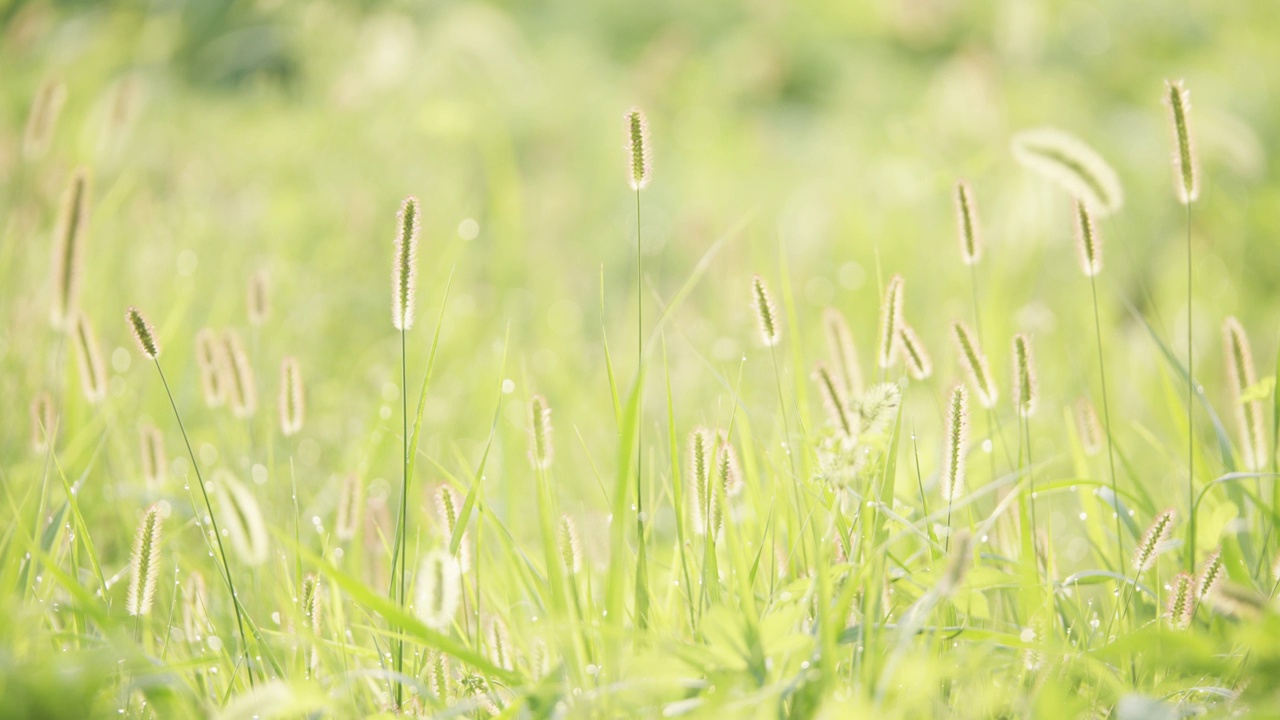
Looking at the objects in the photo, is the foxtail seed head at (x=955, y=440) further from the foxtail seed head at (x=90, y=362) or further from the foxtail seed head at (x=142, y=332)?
the foxtail seed head at (x=90, y=362)

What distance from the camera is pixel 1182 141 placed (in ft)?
3.25

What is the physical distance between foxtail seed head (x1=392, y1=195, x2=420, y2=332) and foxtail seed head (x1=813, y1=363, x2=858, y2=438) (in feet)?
1.25

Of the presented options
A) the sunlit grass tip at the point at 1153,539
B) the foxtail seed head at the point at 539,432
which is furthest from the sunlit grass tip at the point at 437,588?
the sunlit grass tip at the point at 1153,539

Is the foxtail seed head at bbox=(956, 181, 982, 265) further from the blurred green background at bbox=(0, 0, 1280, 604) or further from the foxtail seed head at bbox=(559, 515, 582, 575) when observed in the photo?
the foxtail seed head at bbox=(559, 515, 582, 575)

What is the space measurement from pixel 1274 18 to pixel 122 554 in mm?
4367

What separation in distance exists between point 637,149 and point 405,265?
0.76 ft

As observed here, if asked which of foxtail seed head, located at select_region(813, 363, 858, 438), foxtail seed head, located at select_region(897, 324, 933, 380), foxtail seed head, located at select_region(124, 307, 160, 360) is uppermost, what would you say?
foxtail seed head, located at select_region(124, 307, 160, 360)

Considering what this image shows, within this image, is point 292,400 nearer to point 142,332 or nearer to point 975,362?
point 142,332

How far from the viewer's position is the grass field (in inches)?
32.1

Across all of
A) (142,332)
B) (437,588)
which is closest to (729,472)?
(437,588)

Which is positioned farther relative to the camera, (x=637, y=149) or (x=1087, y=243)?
(x=1087, y=243)

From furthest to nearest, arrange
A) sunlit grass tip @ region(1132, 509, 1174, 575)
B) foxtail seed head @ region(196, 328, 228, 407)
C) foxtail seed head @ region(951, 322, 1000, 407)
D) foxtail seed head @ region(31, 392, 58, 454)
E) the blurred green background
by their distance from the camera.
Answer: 1. the blurred green background
2. foxtail seed head @ region(196, 328, 228, 407)
3. foxtail seed head @ region(31, 392, 58, 454)
4. foxtail seed head @ region(951, 322, 1000, 407)
5. sunlit grass tip @ region(1132, 509, 1174, 575)

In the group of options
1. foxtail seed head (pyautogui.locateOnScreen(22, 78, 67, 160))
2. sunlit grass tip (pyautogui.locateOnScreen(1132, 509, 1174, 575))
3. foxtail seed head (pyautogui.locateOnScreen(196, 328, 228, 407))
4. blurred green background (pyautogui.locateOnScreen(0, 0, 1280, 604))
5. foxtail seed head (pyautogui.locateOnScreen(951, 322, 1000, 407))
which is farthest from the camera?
blurred green background (pyautogui.locateOnScreen(0, 0, 1280, 604))

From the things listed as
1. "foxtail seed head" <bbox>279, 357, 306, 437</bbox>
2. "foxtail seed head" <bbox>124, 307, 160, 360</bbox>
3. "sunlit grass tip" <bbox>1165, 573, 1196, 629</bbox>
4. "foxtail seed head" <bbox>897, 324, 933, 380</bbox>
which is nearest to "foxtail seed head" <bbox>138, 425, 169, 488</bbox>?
"foxtail seed head" <bbox>279, 357, 306, 437</bbox>
